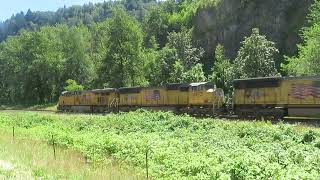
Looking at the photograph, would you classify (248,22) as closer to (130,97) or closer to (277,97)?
(130,97)

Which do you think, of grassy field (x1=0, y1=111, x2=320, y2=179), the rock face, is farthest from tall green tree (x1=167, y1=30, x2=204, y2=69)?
grassy field (x1=0, y1=111, x2=320, y2=179)

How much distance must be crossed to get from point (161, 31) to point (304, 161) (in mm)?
126651


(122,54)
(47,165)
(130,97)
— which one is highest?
(122,54)

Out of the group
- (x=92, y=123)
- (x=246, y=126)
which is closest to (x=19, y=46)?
(x=92, y=123)

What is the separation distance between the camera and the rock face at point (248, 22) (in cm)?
8231

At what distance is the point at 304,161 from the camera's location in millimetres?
14547

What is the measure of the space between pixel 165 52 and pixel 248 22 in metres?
19.7

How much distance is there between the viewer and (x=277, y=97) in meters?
33.6

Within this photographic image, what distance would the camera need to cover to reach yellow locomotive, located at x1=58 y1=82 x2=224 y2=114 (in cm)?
3978

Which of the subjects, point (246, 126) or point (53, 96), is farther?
point (53, 96)

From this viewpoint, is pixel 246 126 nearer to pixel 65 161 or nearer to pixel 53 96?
pixel 65 161

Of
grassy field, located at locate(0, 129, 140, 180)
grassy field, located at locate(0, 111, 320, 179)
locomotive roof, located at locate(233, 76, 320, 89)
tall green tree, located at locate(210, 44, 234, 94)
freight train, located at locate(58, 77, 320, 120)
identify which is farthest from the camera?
tall green tree, located at locate(210, 44, 234, 94)

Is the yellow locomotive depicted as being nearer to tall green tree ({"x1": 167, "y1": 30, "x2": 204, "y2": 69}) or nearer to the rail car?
the rail car

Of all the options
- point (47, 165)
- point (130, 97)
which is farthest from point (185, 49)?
point (47, 165)
